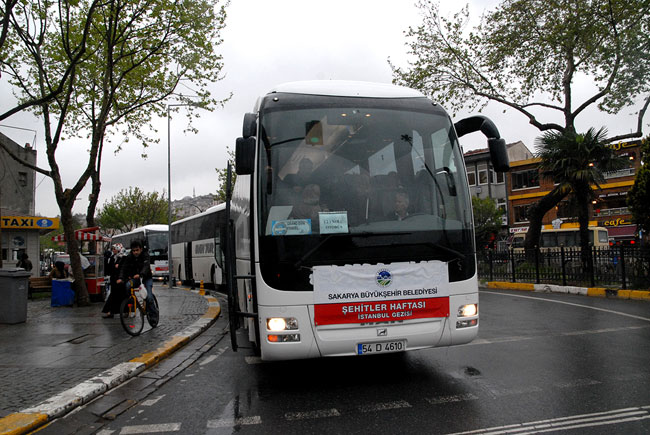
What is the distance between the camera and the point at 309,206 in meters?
5.20

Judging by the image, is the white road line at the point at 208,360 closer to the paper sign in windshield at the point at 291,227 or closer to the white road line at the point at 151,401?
the white road line at the point at 151,401

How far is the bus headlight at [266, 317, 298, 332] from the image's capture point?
502 cm

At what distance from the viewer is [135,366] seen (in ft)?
21.7

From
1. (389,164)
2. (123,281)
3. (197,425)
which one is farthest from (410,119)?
(123,281)

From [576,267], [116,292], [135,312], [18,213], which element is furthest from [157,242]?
[576,267]

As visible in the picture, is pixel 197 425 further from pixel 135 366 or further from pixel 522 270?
pixel 522 270

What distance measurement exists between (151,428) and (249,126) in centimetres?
306

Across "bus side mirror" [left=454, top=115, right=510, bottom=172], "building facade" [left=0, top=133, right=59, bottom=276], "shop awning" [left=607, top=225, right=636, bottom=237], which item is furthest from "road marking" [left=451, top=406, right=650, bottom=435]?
"shop awning" [left=607, top=225, right=636, bottom=237]

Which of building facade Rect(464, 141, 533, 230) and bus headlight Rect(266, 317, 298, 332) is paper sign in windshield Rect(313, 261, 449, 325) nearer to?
bus headlight Rect(266, 317, 298, 332)

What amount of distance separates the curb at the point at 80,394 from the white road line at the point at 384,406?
2.86m

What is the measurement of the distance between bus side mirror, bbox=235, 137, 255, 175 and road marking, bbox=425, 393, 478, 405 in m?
2.87

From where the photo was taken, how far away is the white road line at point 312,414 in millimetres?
4551

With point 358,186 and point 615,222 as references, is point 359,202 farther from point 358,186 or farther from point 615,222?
point 615,222

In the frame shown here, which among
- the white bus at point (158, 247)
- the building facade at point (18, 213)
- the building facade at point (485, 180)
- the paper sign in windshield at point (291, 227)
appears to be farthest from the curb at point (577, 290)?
the building facade at point (485, 180)
